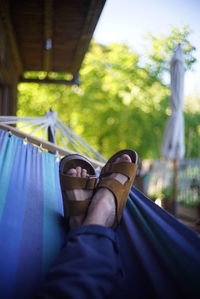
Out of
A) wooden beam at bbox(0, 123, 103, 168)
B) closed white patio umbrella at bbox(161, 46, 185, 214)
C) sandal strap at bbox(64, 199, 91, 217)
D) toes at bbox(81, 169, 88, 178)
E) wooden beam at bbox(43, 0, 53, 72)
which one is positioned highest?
wooden beam at bbox(43, 0, 53, 72)

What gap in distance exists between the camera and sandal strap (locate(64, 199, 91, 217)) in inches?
44.3

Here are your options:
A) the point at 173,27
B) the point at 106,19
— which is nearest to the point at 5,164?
the point at 173,27

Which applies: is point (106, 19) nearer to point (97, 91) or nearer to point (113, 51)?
point (113, 51)

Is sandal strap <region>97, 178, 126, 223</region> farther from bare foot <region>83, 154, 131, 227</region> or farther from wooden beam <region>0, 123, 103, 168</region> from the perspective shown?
wooden beam <region>0, 123, 103, 168</region>

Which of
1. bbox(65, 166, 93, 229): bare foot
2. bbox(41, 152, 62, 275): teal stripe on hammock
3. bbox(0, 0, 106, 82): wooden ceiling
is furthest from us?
bbox(0, 0, 106, 82): wooden ceiling

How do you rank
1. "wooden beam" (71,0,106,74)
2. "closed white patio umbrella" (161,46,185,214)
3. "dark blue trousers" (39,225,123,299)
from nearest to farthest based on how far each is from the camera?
"dark blue trousers" (39,225,123,299), "wooden beam" (71,0,106,74), "closed white patio umbrella" (161,46,185,214)

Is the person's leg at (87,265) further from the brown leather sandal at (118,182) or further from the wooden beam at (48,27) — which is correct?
the wooden beam at (48,27)

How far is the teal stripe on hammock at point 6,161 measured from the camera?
47.2 inches

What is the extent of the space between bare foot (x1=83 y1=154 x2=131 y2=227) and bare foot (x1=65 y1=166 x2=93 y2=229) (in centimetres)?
5

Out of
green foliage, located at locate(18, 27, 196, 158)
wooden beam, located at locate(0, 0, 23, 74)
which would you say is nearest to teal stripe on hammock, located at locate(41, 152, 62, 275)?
wooden beam, located at locate(0, 0, 23, 74)

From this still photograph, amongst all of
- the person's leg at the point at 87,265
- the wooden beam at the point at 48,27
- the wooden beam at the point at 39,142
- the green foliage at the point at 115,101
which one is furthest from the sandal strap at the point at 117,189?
the green foliage at the point at 115,101

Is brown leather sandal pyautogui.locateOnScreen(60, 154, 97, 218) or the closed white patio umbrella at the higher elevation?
the closed white patio umbrella

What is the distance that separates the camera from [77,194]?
1216mm

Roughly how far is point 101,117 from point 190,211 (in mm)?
2726
